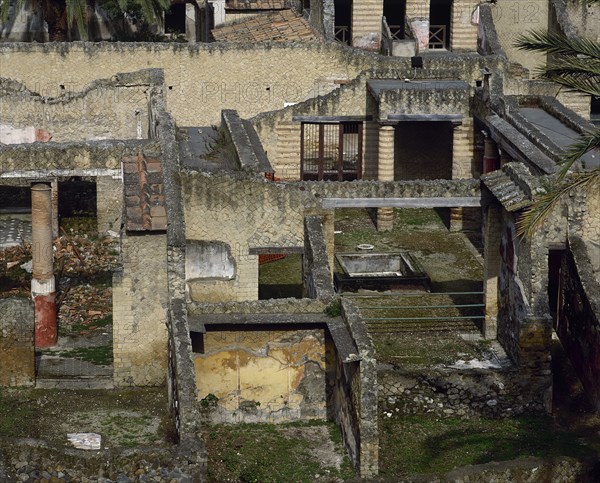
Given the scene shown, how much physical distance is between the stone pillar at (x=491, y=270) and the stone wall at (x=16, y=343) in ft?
27.0

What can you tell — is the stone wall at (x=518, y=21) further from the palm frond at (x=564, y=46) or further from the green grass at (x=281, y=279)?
the palm frond at (x=564, y=46)

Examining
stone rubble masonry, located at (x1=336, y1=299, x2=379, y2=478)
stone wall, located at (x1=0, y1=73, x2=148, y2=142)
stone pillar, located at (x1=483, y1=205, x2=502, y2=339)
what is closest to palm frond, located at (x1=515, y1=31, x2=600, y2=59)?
stone rubble masonry, located at (x1=336, y1=299, x2=379, y2=478)

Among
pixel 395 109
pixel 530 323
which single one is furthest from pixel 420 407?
pixel 395 109

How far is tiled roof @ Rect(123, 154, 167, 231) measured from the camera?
26.1m

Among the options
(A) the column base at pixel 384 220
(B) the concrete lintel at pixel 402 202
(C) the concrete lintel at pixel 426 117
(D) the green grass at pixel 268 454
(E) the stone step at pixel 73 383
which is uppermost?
(C) the concrete lintel at pixel 426 117

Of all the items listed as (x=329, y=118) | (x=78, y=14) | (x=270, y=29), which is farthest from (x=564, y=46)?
(x=78, y=14)

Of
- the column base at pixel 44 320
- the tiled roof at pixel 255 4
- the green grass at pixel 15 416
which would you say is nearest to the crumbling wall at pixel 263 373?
the green grass at pixel 15 416

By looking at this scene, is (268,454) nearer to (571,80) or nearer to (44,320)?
(44,320)

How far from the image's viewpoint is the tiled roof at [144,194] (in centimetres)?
2606

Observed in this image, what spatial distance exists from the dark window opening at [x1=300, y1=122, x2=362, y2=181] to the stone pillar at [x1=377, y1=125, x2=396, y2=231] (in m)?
1.25

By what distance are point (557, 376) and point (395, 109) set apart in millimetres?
10123

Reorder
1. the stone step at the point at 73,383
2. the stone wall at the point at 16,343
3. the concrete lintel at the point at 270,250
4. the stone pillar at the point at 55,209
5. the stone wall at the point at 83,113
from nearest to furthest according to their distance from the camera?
1. the stone wall at the point at 16,343
2. the stone step at the point at 73,383
3. the concrete lintel at the point at 270,250
4. the stone pillar at the point at 55,209
5. the stone wall at the point at 83,113

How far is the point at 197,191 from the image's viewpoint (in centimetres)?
2806

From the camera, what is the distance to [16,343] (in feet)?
85.9
